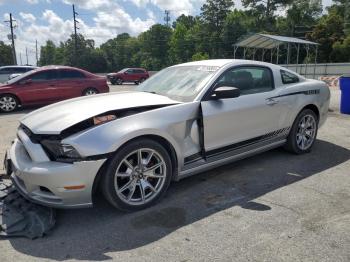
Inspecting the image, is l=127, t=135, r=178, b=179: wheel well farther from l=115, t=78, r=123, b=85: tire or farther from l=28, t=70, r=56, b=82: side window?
l=115, t=78, r=123, b=85: tire

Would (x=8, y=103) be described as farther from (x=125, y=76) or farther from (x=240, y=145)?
(x=125, y=76)

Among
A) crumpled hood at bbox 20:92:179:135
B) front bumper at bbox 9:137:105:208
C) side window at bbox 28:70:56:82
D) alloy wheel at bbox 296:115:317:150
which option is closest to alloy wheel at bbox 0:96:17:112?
side window at bbox 28:70:56:82

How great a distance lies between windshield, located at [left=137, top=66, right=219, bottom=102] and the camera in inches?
167

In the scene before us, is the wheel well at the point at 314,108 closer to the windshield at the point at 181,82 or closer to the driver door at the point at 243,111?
the driver door at the point at 243,111

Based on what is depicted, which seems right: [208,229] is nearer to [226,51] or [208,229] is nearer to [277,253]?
[277,253]

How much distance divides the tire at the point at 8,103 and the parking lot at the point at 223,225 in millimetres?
8256

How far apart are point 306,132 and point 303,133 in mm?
75

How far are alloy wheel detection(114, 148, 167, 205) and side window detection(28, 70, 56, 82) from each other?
8.69 metres

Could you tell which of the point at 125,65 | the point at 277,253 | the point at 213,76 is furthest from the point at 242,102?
the point at 125,65

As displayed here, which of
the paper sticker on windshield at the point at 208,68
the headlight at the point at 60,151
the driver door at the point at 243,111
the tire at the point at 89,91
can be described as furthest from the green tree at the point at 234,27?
the headlight at the point at 60,151

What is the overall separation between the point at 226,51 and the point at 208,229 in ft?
199

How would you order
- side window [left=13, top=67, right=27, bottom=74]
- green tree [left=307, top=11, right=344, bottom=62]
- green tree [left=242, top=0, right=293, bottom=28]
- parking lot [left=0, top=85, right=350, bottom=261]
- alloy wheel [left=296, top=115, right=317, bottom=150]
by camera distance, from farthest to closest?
green tree [left=242, top=0, right=293, bottom=28]
green tree [left=307, top=11, right=344, bottom=62]
side window [left=13, top=67, right=27, bottom=74]
alloy wheel [left=296, top=115, right=317, bottom=150]
parking lot [left=0, top=85, right=350, bottom=261]

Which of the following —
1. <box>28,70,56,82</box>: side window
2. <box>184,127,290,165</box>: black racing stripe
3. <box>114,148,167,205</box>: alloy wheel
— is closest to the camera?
<box>114,148,167,205</box>: alloy wheel

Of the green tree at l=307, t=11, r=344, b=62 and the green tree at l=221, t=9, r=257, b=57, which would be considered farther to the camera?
the green tree at l=221, t=9, r=257, b=57
